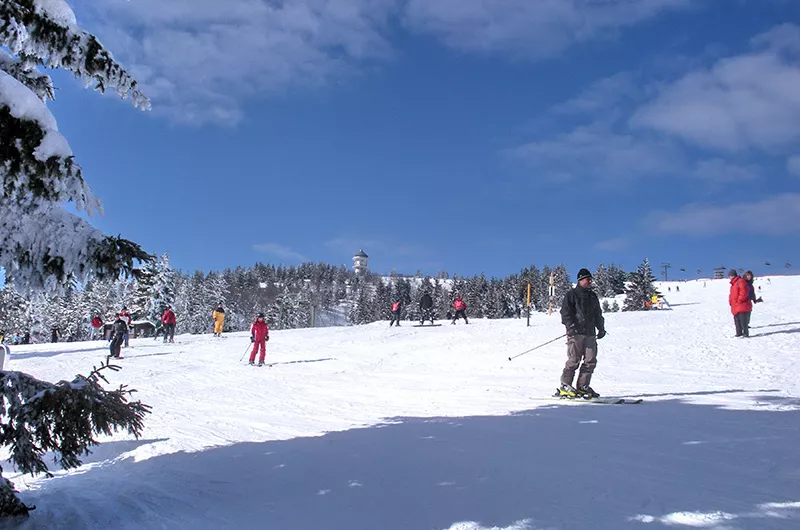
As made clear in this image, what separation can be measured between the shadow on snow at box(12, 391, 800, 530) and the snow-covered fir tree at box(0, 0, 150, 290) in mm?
1964

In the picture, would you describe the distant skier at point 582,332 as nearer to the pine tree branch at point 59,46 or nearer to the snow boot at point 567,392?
the snow boot at point 567,392

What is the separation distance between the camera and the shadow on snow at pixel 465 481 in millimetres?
3695

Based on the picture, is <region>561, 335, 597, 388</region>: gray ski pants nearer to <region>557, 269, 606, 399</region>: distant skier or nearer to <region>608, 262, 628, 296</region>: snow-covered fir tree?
<region>557, 269, 606, 399</region>: distant skier

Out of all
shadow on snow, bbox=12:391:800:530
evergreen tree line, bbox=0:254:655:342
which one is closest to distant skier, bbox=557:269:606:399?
shadow on snow, bbox=12:391:800:530

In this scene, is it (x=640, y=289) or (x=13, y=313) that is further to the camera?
(x=640, y=289)

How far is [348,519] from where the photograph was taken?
12.3 ft

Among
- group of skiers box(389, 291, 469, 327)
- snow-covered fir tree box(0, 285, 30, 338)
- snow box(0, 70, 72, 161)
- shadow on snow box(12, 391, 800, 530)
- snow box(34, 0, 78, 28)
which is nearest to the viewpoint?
snow box(0, 70, 72, 161)

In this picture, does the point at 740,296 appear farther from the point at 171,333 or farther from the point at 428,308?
the point at 171,333

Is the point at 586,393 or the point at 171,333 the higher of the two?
the point at 171,333

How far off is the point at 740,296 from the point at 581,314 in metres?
9.52

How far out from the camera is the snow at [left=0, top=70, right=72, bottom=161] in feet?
11.2

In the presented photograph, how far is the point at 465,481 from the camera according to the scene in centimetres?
439

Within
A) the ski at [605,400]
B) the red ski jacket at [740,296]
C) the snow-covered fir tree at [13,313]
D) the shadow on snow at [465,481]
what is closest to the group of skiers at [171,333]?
the snow-covered fir tree at [13,313]

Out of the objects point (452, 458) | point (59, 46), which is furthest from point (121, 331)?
point (452, 458)
